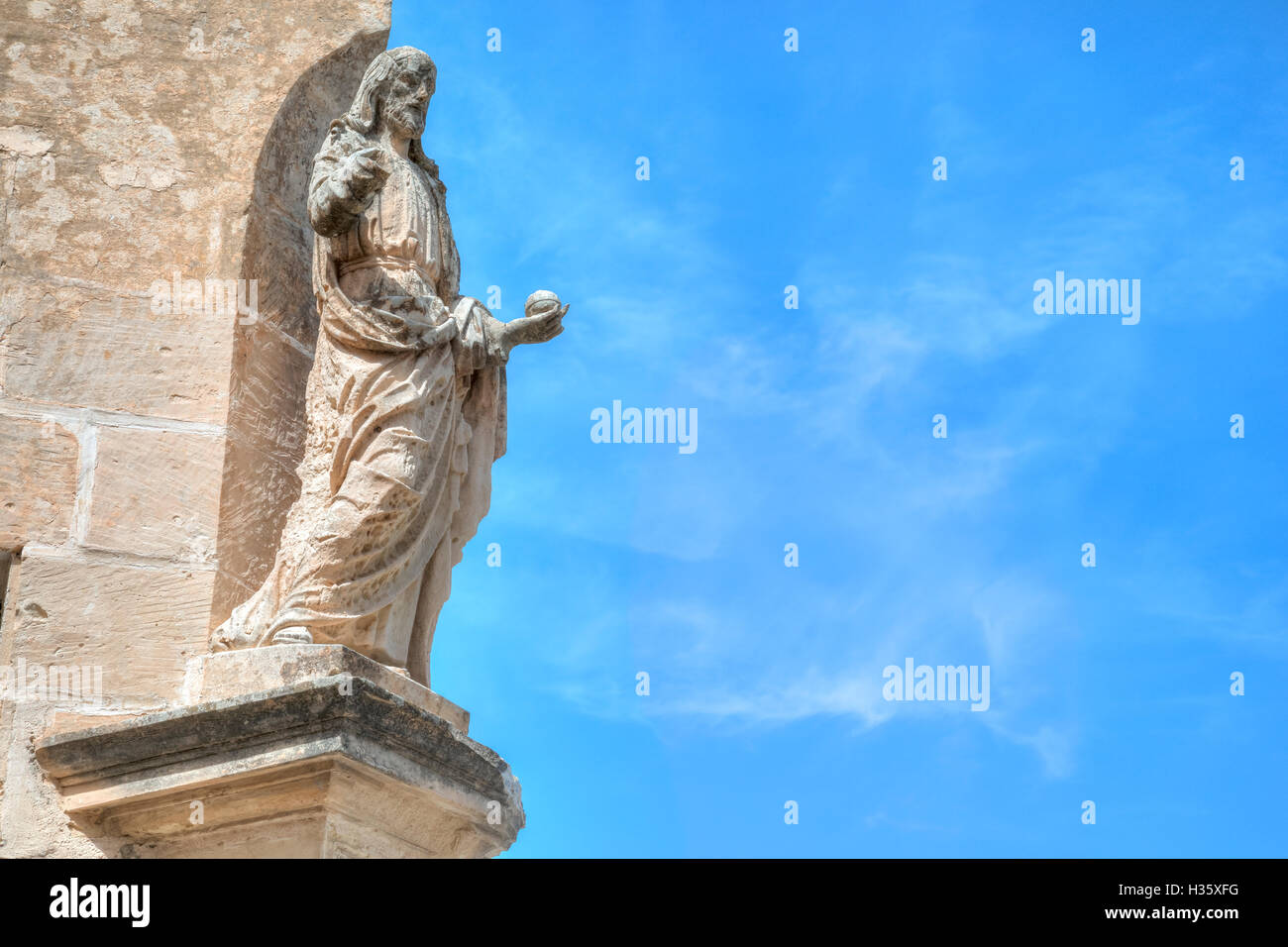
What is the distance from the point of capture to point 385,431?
8.13 meters

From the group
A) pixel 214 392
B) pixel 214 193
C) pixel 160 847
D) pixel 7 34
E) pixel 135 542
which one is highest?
pixel 7 34

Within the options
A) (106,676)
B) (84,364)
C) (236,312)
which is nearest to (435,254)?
(236,312)

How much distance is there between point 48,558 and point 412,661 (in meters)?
1.60

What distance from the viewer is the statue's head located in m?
8.85

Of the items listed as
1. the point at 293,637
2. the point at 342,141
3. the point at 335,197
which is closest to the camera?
the point at 293,637

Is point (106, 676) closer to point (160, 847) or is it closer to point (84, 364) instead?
point (160, 847)

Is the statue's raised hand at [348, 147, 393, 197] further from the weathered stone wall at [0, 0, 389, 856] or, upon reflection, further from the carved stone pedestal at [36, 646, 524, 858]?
the carved stone pedestal at [36, 646, 524, 858]

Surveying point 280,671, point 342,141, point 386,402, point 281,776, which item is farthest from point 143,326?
point 281,776

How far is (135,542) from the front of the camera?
8.58 m

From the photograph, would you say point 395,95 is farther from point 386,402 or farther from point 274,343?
point 386,402

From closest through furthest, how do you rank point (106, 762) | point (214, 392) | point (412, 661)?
1. point (106, 762)
2. point (412, 661)
3. point (214, 392)

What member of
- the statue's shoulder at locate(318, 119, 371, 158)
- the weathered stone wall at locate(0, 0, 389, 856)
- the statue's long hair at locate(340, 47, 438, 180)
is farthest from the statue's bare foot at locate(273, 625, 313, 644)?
the statue's long hair at locate(340, 47, 438, 180)

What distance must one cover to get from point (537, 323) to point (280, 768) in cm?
236

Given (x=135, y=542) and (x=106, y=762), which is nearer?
(x=106, y=762)
